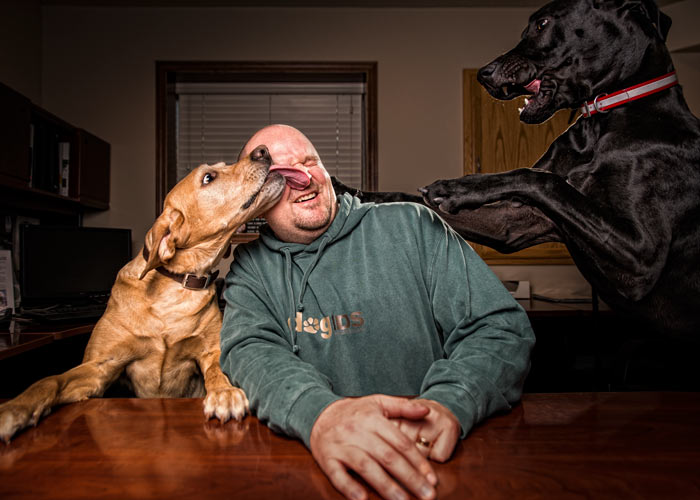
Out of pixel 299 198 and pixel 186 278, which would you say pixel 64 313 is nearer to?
pixel 186 278

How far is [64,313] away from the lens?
2.45 meters

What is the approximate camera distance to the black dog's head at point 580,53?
758mm

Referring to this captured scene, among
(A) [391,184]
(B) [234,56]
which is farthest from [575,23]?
(B) [234,56]

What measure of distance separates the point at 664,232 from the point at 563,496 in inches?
15.3

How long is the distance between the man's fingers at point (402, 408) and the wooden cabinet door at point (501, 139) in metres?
2.83

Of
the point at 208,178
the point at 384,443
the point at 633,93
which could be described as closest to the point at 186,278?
the point at 208,178

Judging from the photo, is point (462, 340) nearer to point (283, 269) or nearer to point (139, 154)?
point (283, 269)

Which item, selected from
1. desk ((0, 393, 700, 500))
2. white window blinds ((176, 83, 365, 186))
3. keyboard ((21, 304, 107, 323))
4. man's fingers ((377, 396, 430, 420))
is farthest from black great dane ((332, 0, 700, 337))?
white window blinds ((176, 83, 365, 186))

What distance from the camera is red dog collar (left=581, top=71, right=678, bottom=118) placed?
75cm

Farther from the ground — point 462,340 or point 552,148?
point 552,148

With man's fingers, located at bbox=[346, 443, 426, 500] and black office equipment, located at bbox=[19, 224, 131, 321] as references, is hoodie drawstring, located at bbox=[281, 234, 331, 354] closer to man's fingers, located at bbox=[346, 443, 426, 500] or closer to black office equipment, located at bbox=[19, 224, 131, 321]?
man's fingers, located at bbox=[346, 443, 426, 500]

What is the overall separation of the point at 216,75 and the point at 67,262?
1.75m

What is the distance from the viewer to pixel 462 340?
3.45 ft

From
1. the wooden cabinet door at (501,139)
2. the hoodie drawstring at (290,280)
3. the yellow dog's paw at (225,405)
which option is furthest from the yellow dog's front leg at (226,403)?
the wooden cabinet door at (501,139)
